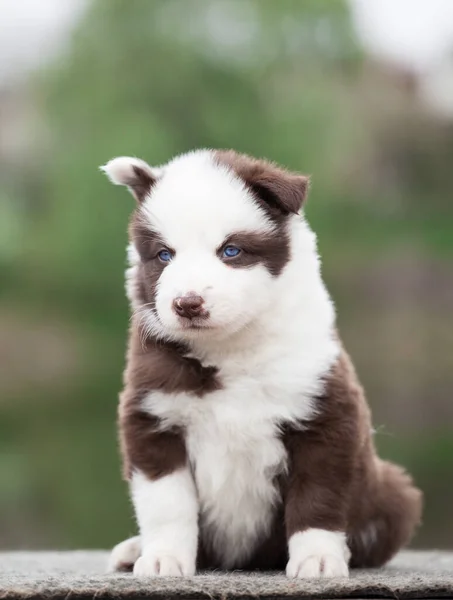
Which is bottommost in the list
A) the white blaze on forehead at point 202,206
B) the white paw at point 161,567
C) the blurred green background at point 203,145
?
the white paw at point 161,567

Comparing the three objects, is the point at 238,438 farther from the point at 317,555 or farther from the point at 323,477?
the point at 317,555

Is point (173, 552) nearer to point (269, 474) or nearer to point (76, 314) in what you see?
point (269, 474)

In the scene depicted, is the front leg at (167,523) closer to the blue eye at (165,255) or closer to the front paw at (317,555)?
the front paw at (317,555)

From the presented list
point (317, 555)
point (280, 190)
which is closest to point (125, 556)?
point (317, 555)

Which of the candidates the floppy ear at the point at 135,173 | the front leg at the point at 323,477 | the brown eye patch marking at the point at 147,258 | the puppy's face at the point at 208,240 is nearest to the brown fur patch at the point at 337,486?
the front leg at the point at 323,477

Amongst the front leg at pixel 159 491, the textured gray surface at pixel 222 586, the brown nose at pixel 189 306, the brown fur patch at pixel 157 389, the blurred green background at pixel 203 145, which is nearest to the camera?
the textured gray surface at pixel 222 586

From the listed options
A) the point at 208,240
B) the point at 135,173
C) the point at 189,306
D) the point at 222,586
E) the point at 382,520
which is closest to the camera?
the point at 222,586
